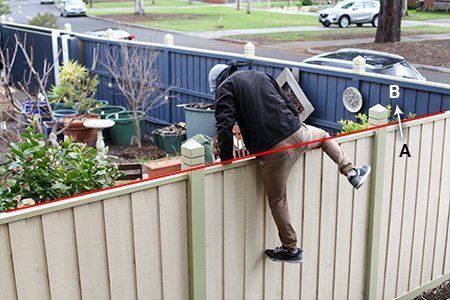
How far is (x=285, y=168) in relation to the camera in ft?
12.7

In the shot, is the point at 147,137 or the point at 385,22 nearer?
the point at 147,137

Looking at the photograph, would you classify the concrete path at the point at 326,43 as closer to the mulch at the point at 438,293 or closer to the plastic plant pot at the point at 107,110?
the plastic plant pot at the point at 107,110

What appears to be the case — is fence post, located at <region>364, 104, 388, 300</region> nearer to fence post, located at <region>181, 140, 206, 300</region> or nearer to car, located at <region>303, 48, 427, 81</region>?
fence post, located at <region>181, 140, 206, 300</region>

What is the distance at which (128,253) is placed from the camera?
3348mm

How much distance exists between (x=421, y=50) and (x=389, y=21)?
1.70m

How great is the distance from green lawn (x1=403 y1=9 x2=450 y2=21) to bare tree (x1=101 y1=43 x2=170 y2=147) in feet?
104

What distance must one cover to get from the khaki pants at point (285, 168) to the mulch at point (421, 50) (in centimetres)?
1790

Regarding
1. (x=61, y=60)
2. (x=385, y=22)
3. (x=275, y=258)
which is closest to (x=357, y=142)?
(x=275, y=258)

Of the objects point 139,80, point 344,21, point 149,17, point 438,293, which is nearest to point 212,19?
point 149,17

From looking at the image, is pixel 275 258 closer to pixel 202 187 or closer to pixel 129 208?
pixel 202 187

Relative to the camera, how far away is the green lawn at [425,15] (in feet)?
132

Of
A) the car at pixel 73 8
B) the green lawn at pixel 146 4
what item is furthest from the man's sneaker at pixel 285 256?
the green lawn at pixel 146 4

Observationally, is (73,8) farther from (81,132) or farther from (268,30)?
(81,132)

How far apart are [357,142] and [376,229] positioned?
0.77 m
